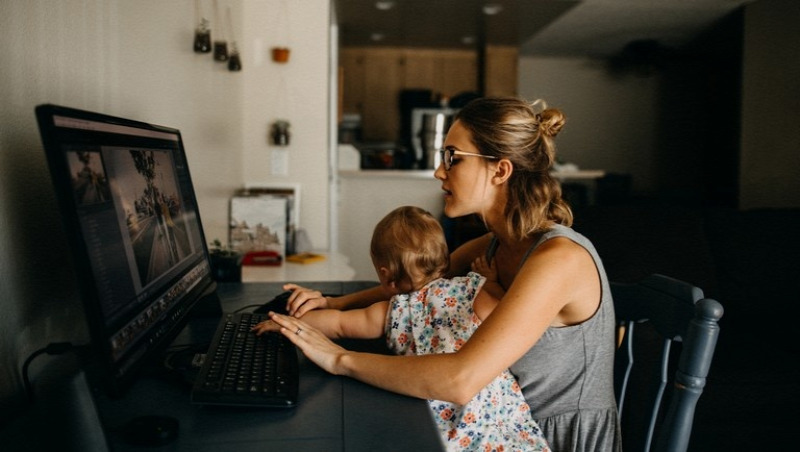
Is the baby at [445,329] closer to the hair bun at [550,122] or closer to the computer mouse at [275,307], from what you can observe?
the computer mouse at [275,307]

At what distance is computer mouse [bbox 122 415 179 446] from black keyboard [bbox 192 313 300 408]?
2.8 inches

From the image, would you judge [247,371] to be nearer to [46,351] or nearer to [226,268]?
[46,351]

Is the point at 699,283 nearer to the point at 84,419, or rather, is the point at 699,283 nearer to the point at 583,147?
the point at 84,419

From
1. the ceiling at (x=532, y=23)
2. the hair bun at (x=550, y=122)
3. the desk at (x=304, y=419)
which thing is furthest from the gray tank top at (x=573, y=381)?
the ceiling at (x=532, y=23)

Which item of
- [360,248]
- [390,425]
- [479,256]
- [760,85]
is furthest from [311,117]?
[760,85]

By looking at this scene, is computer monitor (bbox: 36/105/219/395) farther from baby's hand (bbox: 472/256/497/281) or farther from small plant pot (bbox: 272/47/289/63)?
small plant pot (bbox: 272/47/289/63)

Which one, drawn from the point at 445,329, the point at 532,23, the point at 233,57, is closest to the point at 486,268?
the point at 445,329

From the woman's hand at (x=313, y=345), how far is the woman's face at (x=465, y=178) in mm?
480

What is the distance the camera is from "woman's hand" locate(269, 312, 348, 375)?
1028 mm

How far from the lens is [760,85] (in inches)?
200

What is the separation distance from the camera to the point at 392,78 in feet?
24.4

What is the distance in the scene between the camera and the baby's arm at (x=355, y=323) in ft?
4.00

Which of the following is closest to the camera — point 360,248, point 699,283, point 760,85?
point 699,283

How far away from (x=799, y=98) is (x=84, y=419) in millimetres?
5757
